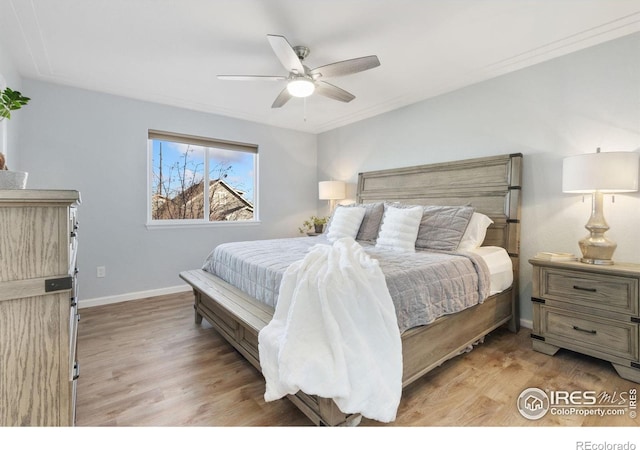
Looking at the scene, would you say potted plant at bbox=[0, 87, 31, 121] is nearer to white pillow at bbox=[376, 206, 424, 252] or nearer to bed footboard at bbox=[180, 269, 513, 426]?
bed footboard at bbox=[180, 269, 513, 426]

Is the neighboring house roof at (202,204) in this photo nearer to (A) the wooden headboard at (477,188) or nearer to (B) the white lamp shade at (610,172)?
(A) the wooden headboard at (477,188)

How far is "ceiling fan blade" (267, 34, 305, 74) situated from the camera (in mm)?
1887

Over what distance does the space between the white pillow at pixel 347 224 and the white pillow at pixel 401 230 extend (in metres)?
0.36

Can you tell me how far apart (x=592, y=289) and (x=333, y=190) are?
3034mm

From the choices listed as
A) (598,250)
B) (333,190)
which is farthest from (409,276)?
(333,190)

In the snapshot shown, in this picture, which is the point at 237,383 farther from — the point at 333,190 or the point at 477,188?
the point at 333,190

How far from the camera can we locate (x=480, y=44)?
244 centimetres

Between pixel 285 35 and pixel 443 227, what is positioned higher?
pixel 285 35

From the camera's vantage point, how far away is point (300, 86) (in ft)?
7.95

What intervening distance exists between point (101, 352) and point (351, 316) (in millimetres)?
2088

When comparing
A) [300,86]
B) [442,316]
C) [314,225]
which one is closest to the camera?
[442,316]

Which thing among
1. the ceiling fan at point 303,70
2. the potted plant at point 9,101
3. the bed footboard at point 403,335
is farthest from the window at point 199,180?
the potted plant at point 9,101

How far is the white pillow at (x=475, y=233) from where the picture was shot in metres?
2.63

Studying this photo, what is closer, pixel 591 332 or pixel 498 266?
pixel 591 332
